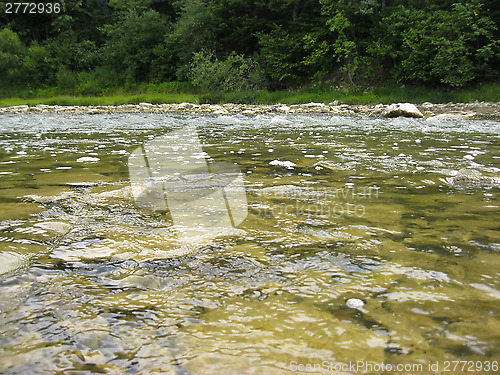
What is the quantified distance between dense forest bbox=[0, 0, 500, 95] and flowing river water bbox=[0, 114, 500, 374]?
56.6 feet

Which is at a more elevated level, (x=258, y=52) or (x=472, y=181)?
(x=258, y=52)

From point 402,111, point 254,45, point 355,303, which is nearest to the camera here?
point 355,303

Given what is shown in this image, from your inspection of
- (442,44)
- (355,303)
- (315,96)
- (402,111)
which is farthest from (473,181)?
(315,96)

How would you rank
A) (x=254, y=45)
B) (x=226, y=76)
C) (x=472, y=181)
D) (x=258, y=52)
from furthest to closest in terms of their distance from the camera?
(x=254, y=45) → (x=258, y=52) → (x=226, y=76) → (x=472, y=181)

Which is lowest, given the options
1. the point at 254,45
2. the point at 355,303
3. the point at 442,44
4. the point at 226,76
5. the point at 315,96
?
the point at 355,303

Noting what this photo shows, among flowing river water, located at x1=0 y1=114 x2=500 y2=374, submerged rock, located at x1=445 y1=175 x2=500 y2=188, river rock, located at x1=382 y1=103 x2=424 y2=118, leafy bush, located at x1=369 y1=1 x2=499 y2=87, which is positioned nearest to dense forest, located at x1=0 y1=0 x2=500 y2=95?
leafy bush, located at x1=369 y1=1 x2=499 y2=87

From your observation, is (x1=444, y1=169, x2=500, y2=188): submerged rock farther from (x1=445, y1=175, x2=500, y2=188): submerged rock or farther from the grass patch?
the grass patch

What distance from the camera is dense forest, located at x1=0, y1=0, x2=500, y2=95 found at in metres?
17.0

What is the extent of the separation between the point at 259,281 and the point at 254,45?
26.9 metres

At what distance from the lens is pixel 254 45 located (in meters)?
26.0

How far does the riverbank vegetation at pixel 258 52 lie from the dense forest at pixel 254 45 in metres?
0.08

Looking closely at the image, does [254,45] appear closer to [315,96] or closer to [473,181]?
[315,96]

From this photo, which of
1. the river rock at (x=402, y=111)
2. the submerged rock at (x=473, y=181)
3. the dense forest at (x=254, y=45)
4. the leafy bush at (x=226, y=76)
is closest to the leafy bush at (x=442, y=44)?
the dense forest at (x=254, y=45)

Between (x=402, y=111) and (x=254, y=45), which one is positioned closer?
(x=402, y=111)
